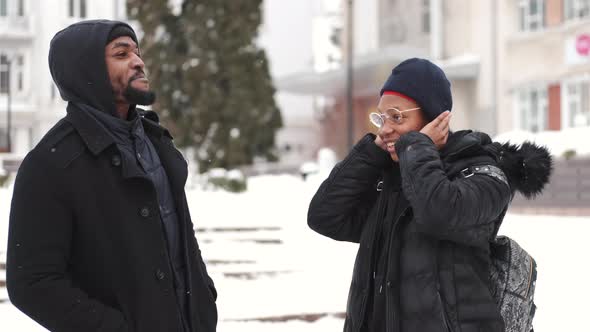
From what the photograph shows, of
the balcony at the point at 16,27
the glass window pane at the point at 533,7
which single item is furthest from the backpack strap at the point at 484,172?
the balcony at the point at 16,27

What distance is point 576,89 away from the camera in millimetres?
24469

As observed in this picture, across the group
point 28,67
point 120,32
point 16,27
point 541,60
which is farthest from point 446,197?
point 16,27

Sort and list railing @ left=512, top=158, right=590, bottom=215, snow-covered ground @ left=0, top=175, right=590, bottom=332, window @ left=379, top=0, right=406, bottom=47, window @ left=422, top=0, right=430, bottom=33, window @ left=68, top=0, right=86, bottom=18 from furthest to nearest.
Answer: window @ left=68, top=0, right=86, bottom=18 → window @ left=379, top=0, right=406, bottom=47 → window @ left=422, top=0, right=430, bottom=33 → railing @ left=512, top=158, right=590, bottom=215 → snow-covered ground @ left=0, top=175, right=590, bottom=332

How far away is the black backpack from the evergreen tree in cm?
2570

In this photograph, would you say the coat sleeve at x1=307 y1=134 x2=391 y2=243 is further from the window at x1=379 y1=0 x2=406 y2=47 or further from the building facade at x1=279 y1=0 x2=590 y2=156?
the window at x1=379 y1=0 x2=406 y2=47

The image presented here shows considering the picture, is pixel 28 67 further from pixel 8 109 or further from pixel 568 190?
pixel 568 190

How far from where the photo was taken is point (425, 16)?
3219cm

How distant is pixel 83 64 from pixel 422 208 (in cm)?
114

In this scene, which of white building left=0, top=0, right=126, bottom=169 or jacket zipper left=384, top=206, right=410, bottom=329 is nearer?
jacket zipper left=384, top=206, right=410, bottom=329

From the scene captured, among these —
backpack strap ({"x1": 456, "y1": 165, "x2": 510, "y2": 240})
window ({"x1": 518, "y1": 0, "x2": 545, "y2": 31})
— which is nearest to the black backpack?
backpack strap ({"x1": 456, "y1": 165, "x2": 510, "y2": 240})

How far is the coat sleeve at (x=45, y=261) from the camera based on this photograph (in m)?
2.57

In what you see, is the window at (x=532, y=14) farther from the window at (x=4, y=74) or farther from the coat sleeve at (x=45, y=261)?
the window at (x=4, y=74)

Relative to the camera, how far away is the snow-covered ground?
747cm

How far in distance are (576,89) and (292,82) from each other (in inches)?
520
